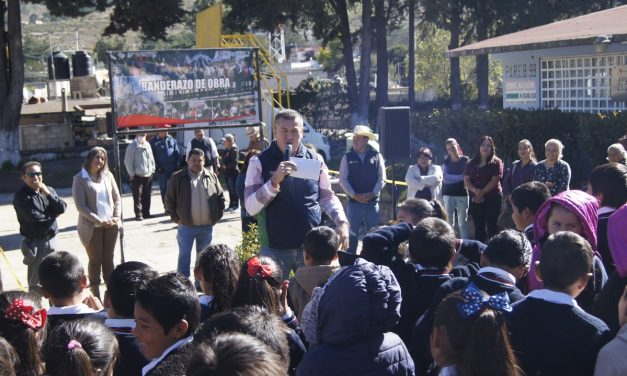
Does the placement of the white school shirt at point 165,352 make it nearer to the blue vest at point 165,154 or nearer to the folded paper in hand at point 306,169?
the folded paper in hand at point 306,169

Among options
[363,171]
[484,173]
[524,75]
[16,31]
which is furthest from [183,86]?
[16,31]

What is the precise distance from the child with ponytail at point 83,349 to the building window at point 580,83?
49.3 ft

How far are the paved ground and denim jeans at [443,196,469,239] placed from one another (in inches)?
130

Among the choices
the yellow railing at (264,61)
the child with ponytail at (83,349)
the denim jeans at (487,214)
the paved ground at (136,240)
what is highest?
the yellow railing at (264,61)

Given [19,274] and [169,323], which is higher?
[169,323]

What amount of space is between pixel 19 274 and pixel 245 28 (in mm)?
23118

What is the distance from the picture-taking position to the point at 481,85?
38.7 meters

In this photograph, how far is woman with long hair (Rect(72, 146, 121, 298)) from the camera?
9195 mm

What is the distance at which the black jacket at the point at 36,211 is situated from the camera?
910 centimetres

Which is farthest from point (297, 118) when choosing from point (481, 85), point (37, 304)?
point (481, 85)

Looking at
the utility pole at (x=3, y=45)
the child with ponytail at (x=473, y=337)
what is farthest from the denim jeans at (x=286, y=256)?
the utility pole at (x=3, y=45)

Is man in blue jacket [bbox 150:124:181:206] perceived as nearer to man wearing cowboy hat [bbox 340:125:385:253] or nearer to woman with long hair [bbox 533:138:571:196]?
man wearing cowboy hat [bbox 340:125:385:253]

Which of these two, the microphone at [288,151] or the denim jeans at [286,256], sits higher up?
the microphone at [288,151]

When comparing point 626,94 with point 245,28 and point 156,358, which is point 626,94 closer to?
point 156,358
